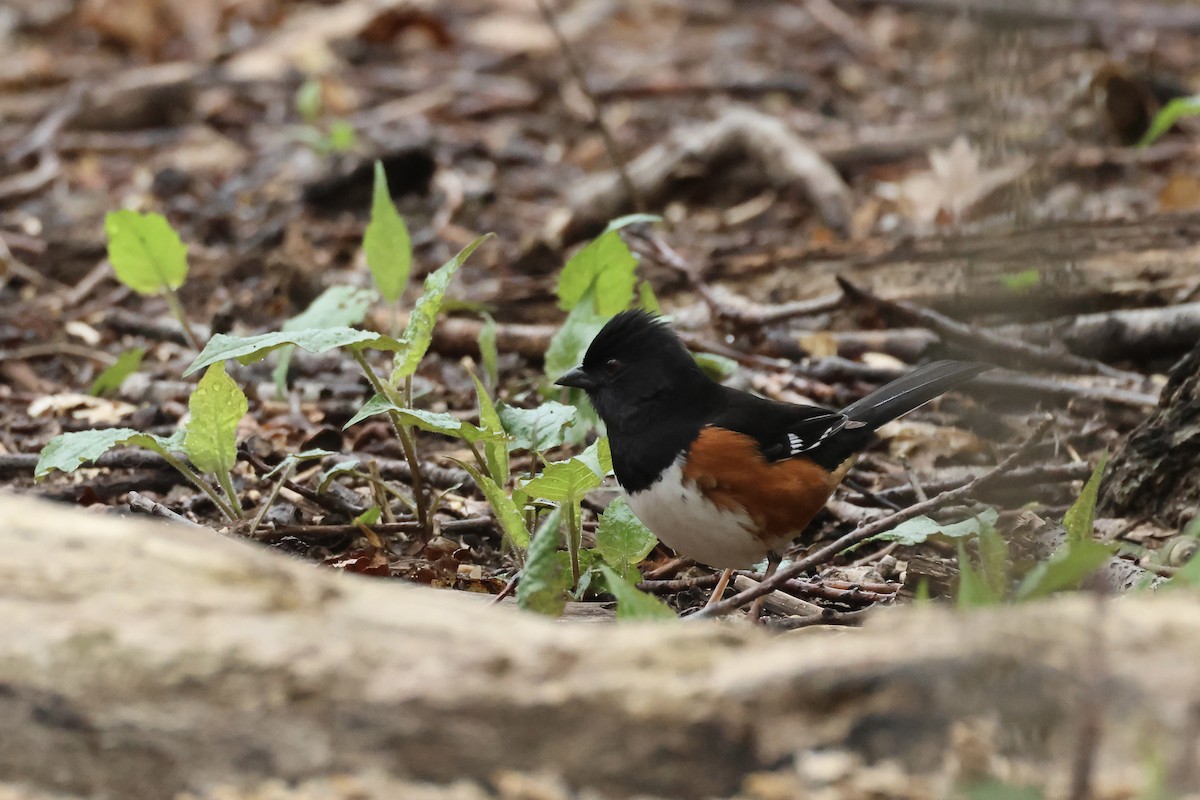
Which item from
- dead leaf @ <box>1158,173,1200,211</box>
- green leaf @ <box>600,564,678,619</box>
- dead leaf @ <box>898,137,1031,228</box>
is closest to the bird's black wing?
green leaf @ <box>600,564,678,619</box>

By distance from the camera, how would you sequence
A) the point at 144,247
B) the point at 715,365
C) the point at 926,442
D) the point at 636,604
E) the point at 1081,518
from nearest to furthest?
the point at 636,604 → the point at 1081,518 → the point at 715,365 → the point at 144,247 → the point at 926,442

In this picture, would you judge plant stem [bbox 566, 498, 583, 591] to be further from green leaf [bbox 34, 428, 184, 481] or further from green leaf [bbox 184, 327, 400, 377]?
green leaf [bbox 34, 428, 184, 481]

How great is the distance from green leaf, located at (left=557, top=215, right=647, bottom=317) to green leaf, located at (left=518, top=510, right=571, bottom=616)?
1.42 m

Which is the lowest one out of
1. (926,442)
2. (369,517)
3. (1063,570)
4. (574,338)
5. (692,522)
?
(926,442)

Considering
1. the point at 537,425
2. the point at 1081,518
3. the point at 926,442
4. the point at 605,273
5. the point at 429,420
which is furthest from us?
the point at 926,442

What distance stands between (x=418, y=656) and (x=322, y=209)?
203 inches

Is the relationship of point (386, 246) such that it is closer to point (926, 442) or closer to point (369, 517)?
point (369, 517)

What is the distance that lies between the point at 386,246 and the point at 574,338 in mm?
556

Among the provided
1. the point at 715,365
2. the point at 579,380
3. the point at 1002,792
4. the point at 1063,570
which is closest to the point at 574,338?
the point at 579,380

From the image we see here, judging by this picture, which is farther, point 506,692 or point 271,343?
point 271,343

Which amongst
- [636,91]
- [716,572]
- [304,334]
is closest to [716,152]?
[636,91]

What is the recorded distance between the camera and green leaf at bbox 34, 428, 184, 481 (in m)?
2.75

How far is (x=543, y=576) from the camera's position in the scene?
2.30m

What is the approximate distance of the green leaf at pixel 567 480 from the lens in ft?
8.59
